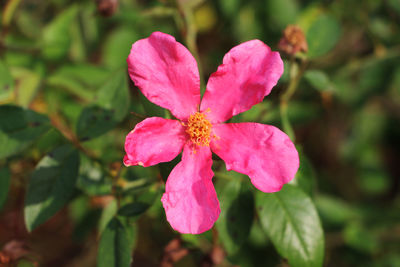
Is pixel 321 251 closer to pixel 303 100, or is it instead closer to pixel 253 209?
pixel 253 209

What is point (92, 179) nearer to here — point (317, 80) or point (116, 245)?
point (116, 245)

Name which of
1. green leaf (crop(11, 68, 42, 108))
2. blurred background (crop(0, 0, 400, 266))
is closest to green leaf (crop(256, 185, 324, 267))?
blurred background (crop(0, 0, 400, 266))

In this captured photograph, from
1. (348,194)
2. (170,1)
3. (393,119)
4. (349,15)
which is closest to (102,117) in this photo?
(170,1)

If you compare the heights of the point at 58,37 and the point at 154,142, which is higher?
the point at 58,37

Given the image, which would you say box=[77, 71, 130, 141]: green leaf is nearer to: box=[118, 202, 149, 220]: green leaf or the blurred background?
the blurred background

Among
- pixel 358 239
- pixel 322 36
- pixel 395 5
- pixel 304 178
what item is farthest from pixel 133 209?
pixel 395 5

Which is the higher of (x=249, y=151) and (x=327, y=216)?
(x=249, y=151)

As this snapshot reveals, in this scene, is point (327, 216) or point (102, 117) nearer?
point (102, 117)
